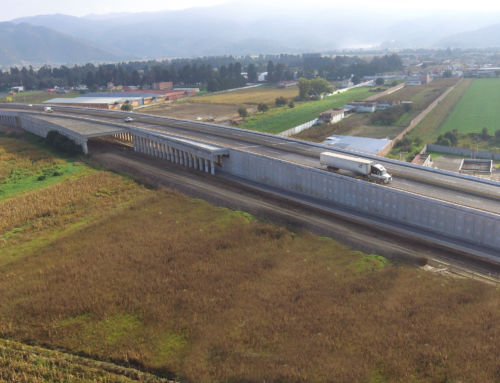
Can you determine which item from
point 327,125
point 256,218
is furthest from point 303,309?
point 327,125

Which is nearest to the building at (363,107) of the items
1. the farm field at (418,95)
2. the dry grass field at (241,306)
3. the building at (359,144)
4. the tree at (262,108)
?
the farm field at (418,95)

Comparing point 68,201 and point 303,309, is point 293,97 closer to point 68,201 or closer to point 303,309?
point 68,201

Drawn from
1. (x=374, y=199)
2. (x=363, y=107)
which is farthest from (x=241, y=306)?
(x=363, y=107)

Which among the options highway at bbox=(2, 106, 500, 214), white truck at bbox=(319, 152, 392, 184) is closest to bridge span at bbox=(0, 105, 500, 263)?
highway at bbox=(2, 106, 500, 214)

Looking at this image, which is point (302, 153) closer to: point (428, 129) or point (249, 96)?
point (428, 129)

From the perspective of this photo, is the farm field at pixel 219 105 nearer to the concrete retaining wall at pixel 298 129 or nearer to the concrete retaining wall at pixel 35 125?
the concrete retaining wall at pixel 298 129

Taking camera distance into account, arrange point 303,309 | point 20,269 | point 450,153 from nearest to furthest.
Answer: point 303,309
point 20,269
point 450,153
